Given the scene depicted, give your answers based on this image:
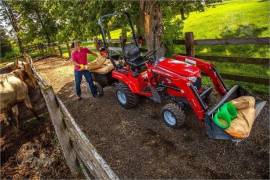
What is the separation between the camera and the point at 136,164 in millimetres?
3793

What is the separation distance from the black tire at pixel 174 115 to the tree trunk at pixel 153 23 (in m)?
2.82

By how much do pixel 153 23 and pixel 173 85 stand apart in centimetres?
277

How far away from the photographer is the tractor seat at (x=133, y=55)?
533cm

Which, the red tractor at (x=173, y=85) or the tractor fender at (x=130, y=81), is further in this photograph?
the tractor fender at (x=130, y=81)

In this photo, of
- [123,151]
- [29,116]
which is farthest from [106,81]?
[123,151]

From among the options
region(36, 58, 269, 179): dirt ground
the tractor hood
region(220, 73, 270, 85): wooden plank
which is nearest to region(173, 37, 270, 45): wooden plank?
region(220, 73, 270, 85): wooden plank

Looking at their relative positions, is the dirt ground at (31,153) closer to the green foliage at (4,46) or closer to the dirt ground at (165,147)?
the dirt ground at (165,147)

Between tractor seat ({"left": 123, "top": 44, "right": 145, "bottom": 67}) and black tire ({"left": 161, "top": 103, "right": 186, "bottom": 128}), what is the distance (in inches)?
51.6

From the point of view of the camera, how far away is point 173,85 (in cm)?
461

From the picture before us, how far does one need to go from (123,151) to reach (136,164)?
445mm

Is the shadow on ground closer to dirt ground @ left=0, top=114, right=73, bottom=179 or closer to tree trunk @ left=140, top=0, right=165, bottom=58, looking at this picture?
dirt ground @ left=0, top=114, right=73, bottom=179

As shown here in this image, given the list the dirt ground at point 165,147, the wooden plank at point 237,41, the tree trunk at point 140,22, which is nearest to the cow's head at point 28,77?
Answer: the dirt ground at point 165,147

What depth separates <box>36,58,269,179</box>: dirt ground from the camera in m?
3.52

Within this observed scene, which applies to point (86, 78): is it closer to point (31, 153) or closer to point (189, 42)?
→ point (31, 153)
